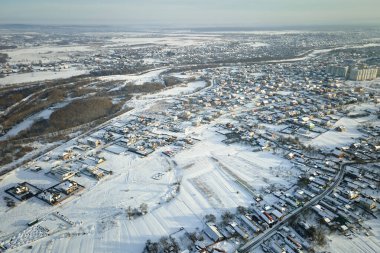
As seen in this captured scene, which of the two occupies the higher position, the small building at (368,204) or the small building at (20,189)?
the small building at (368,204)

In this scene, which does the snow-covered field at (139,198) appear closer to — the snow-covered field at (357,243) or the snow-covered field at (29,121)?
the snow-covered field at (357,243)

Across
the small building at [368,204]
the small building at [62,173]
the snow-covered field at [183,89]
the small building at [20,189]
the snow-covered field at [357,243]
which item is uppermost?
the snow-covered field at [183,89]

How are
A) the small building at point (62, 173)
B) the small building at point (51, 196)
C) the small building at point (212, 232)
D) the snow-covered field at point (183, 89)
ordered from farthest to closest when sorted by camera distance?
the snow-covered field at point (183, 89)
the small building at point (62, 173)
the small building at point (51, 196)
the small building at point (212, 232)

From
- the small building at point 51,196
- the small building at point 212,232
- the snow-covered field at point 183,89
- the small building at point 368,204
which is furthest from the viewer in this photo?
the snow-covered field at point 183,89

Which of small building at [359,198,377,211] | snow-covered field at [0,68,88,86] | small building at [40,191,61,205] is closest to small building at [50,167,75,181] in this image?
small building at [40,191,61,205]

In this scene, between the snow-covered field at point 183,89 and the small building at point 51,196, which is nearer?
the small building at point 51,196

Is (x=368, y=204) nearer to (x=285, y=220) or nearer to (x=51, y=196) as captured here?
(x=285, y=220)

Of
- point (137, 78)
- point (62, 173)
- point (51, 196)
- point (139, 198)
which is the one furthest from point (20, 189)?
point (137, 78)

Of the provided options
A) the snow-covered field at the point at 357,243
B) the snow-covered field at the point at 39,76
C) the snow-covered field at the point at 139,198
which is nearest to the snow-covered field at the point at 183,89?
the snow-covered field at the point at 139,198
